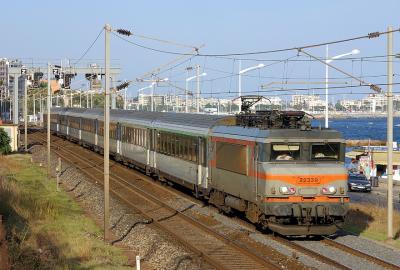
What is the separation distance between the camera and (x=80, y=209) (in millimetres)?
25312

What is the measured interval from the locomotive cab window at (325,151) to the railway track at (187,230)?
10.4 feet

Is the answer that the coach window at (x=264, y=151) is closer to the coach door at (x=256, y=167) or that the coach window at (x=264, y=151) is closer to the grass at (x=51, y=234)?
the coach door at (x=256, y=167)

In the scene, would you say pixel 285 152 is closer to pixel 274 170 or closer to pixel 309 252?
pixel 274 170

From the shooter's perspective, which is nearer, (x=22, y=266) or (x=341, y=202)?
(x=22, y=266)

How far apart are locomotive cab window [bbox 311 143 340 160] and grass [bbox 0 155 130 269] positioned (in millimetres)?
5710

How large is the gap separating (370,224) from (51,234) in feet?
33.5

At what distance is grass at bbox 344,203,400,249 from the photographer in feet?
64.1

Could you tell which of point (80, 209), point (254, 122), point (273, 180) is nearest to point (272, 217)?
point (273, 180)

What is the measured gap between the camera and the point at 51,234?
19.5 meters

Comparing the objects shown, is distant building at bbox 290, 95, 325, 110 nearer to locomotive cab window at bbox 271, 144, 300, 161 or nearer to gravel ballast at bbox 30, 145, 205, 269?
gravel ballast at bbox 30, 145, 205, 269

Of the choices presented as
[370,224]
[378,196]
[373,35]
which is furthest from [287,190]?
[378,196]

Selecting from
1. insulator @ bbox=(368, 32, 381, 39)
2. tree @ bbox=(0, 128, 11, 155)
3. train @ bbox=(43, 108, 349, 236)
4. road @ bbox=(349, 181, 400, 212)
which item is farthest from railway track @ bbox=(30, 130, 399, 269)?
tree @ bbox=(0, 128, 11, 155)

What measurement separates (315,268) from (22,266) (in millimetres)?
6122

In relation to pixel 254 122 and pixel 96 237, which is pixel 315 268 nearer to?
pixel 254 122
